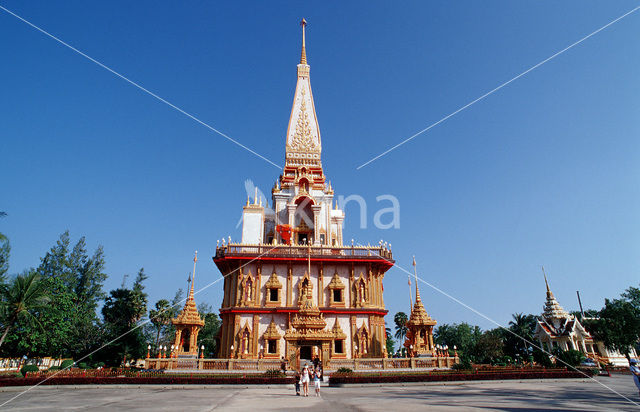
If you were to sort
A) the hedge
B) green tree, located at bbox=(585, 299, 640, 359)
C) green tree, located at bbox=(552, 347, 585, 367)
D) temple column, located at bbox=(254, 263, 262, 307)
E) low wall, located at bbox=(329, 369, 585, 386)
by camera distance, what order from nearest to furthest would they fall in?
the hedge → low wall, located at bbox=(329, 369, 585, 386) → green tree, located at bbox=(552, 347, 585, 367) → temple column, located at bbox=(254, 263, 262, 307) → green tree, located at bbox=(585, 299, 640, 359)

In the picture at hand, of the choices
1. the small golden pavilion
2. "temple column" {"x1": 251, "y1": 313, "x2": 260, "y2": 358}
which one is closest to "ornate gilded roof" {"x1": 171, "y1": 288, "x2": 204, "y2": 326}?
the small golden pavilion

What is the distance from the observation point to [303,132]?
41594mm

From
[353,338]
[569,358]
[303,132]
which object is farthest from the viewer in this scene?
[303,132]

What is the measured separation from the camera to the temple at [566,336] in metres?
46.0

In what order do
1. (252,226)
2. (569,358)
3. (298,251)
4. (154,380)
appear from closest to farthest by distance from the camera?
(154,380) → (569,358) → (298,251) → (252,226)

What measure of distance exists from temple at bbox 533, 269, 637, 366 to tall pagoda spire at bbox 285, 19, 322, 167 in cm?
3785

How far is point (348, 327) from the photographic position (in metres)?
29.4

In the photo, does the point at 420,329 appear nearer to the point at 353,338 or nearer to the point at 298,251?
the point at 353,338

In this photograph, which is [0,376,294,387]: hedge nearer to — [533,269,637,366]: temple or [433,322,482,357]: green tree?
[533,269,637,366]: temple

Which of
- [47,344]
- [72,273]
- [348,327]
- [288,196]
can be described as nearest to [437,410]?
[348,327]

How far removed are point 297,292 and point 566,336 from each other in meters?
38.5

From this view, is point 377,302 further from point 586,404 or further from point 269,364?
point 586,404

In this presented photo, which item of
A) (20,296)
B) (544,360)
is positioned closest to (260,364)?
(544,360)

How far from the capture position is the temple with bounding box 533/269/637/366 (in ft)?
151
